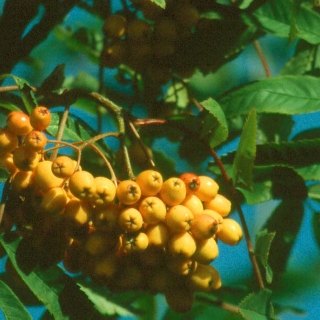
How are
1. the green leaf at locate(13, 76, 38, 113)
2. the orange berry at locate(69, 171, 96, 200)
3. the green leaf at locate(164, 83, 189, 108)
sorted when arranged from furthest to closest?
the green leaf at locate(164, 83, 189, 108) < the green leaf at locate(13, 76, 38, 113) < the orange berry at locate(69, 171, 96, 200)

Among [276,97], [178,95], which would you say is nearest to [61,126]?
[276,97]

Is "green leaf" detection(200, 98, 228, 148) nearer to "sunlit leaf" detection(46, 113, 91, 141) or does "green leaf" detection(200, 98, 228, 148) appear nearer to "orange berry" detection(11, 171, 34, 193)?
"sunlit leaf" detection(46, 113, 91, 141)

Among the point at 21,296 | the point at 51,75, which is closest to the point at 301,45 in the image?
the point at 51,75

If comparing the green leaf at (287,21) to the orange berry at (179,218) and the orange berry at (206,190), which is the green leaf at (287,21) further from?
the orange berry at (179,218)

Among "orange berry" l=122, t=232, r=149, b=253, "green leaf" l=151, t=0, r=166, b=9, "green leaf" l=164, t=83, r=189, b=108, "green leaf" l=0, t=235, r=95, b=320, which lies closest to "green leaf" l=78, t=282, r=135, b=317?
"green leaf" l=0, t=235, r=95, b=320

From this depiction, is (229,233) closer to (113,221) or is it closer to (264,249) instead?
(264,249)

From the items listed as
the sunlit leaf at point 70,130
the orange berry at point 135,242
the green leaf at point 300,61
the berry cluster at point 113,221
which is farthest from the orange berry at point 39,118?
the green leaf at point 300,61
